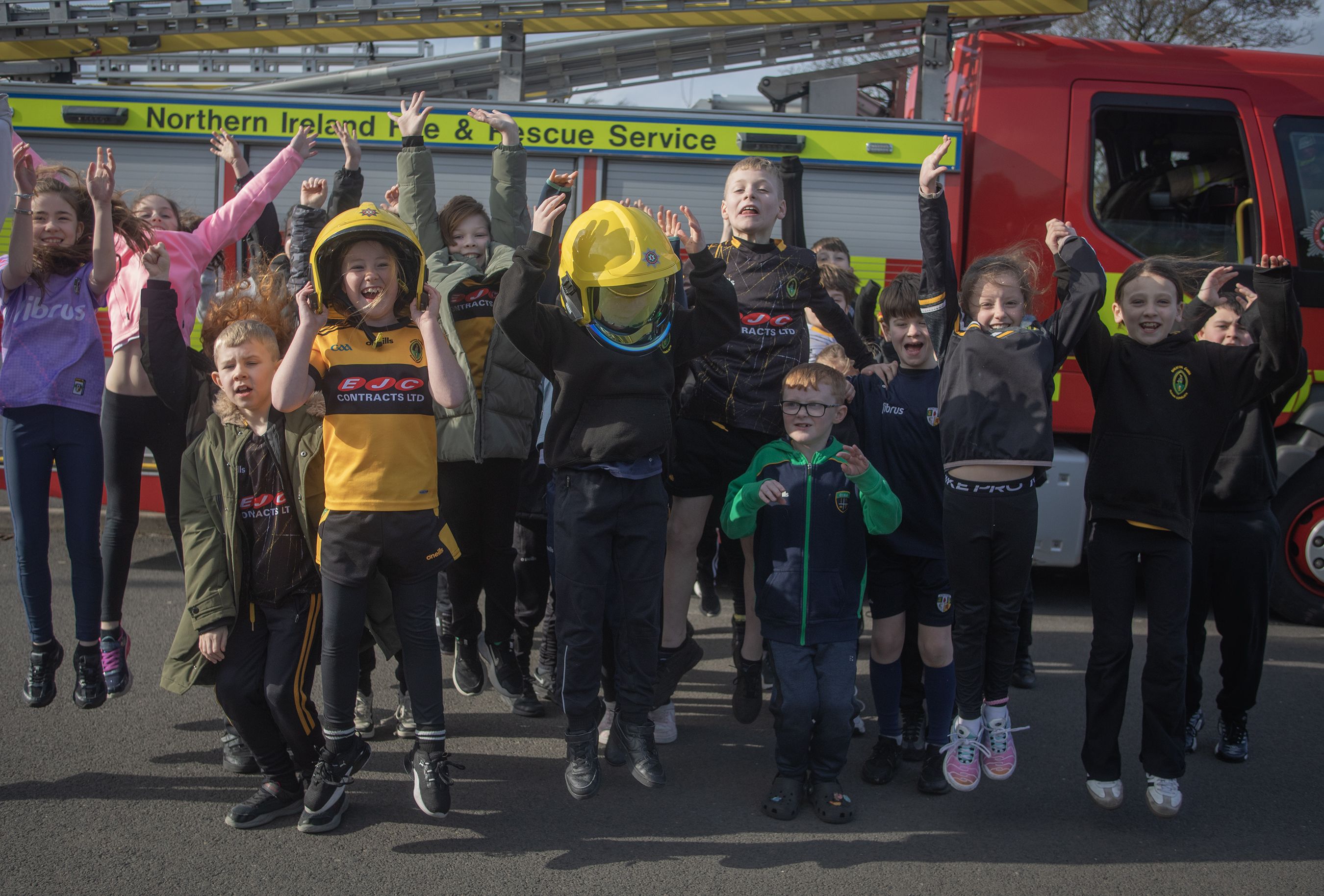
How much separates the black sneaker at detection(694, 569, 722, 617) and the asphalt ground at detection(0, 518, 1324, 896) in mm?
1301

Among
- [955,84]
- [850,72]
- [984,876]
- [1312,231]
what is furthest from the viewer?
[850,72]

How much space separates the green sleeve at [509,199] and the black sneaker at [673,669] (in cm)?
170

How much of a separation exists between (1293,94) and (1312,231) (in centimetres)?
74

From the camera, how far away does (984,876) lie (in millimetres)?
3029

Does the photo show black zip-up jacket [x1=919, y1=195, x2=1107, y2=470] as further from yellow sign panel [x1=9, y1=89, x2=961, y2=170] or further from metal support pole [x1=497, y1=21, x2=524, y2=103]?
metal support pole [x1=497, y1=21, x2=524, y2=103]

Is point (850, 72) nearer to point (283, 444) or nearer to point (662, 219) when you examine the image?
point (662, 219)

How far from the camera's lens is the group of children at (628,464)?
327 cm

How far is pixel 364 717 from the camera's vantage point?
12.9 ft

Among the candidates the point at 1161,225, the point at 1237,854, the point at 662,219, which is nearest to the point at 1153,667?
the point at 1237,854

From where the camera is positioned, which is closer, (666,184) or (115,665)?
(115,665)

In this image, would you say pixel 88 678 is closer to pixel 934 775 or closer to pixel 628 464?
pixel 628 464

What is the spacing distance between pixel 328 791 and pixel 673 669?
1353 millimetres

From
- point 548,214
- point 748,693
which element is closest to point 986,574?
point 748,693

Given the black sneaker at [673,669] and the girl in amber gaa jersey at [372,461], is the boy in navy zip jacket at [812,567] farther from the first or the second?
the girl in amber gaa jersey at [372,461]
